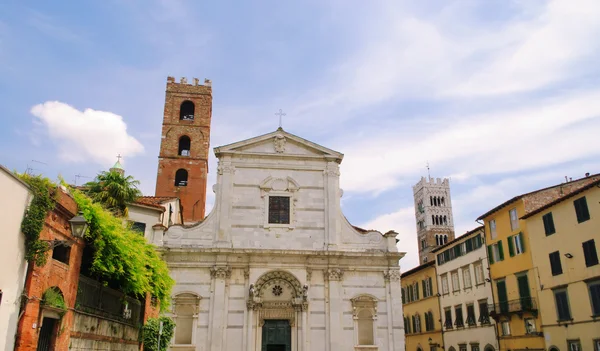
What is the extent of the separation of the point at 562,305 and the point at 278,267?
14451 millimetres

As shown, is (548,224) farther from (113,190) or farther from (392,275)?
(113,190)

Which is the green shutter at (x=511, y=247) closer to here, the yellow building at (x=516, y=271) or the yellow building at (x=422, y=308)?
the yellow building at (x=516, y=271)

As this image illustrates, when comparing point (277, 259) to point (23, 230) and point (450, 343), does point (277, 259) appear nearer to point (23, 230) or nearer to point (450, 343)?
point (23, 230)

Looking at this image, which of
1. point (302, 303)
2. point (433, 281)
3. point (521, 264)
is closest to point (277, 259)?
point (302, 303)

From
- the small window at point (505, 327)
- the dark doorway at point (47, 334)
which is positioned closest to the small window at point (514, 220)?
the small window at point (505, 327)

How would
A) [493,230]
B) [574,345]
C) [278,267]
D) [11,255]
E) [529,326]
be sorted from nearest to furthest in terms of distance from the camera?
1. [11,255]
2. [574,345]
3. [278,267]
4. [529,326]
5. [493,230]

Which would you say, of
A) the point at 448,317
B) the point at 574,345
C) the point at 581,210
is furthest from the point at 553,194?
the point at 448,317

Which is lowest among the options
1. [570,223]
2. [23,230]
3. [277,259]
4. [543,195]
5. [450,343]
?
[450,343]

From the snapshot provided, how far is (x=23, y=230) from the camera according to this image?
10.2 m

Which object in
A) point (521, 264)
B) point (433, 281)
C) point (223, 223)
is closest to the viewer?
point (223, 223)

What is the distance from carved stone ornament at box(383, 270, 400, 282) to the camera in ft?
82.4

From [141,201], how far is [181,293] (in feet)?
18.0

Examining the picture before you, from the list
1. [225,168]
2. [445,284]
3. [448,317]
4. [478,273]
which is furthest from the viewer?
[445,284]

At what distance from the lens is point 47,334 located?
438 inches
